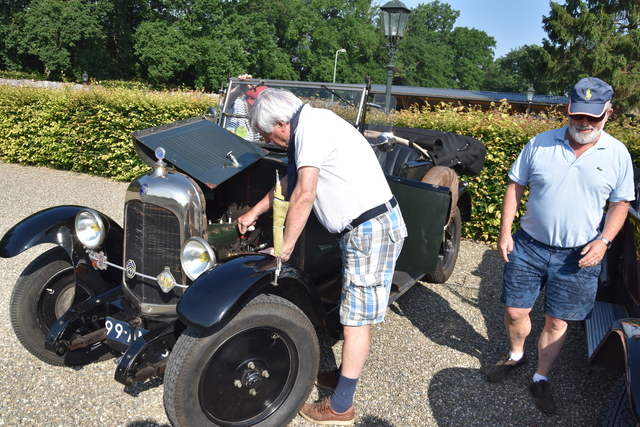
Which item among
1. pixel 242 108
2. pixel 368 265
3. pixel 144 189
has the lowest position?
pixel 368 265

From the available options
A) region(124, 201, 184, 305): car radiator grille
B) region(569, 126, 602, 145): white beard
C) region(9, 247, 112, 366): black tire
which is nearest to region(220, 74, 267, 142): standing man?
region(124, 201, 184, 305): car radiator grille

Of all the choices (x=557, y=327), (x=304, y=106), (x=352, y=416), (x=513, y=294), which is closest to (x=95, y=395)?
(x=352, y=416)

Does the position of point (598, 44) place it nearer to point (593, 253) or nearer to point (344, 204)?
point (593, 253)

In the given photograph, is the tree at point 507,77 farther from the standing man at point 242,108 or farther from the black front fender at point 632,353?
the black front fender at point 632,353

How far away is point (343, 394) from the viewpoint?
7.74 feet

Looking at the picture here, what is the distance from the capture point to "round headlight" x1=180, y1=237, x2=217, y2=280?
2.30 m

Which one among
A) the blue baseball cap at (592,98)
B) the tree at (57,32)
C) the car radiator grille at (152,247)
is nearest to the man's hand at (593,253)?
the blue baseball cap at (592,98)

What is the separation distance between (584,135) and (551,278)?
780 millimetres

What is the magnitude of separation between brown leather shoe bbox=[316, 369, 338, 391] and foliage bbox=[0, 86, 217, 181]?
6.33 m

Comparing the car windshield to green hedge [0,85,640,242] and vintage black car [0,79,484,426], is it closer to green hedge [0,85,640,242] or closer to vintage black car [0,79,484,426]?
vintage black car [0,79,484,426]

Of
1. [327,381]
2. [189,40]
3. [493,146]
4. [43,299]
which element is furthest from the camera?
[189,40]

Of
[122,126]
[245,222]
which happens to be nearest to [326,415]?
[245,222]

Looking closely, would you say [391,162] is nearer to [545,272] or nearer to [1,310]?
[545,272]

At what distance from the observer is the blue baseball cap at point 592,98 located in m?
2.23
